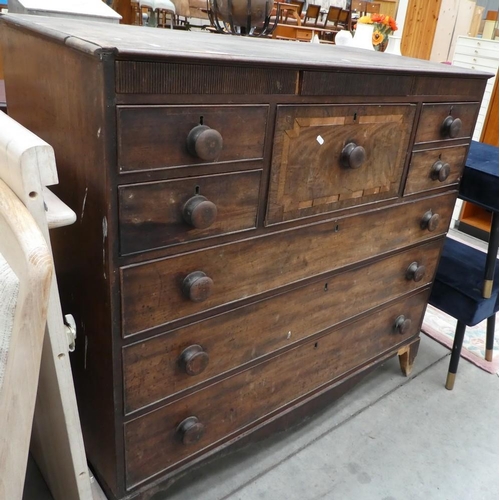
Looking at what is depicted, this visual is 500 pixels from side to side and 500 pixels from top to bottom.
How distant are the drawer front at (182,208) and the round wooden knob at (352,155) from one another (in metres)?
0.23

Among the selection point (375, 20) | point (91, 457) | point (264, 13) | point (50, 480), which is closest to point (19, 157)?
point (91, 457)

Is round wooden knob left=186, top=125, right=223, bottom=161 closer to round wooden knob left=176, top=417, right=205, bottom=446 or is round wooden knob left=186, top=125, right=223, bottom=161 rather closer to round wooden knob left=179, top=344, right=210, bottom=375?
round wooden knob left=179, top=344, right=210, bottom=375

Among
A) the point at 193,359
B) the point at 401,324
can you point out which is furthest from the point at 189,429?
the point at 401,324

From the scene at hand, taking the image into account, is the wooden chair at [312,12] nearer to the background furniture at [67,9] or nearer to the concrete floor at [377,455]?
the background furniture at [67,9]

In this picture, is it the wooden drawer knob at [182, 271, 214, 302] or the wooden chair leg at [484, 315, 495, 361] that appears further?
the wooden chair leg at [484, 315, 495, 361]

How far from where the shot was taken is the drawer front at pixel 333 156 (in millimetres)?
971

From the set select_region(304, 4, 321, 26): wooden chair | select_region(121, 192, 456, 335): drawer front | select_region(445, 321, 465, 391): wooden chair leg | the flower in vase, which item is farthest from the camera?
select_region(304, 4, 321, 26): wooden chair

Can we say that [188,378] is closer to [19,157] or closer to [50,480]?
[50,480]

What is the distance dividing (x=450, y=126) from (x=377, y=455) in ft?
3.14

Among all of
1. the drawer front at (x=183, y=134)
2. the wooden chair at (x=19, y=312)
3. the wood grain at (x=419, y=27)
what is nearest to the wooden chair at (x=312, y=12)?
the wood grain at (x=419, y=27)

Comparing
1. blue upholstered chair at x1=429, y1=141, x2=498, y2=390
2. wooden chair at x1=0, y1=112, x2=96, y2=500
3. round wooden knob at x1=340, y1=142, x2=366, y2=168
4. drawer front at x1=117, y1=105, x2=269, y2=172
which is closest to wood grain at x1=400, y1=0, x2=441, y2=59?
blue upholstered chair at x1=429, y1=141, x2=498, y2=390

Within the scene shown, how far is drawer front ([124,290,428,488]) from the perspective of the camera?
1.06 metres

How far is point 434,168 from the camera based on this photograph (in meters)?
1.33

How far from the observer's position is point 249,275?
1046 mm
